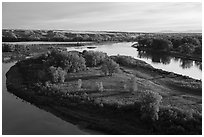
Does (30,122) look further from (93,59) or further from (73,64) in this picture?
(93,59)

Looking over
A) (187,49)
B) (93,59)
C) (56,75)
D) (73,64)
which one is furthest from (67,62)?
(187,49)

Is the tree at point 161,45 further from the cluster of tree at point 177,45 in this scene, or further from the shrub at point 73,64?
the shrub at point 73,64

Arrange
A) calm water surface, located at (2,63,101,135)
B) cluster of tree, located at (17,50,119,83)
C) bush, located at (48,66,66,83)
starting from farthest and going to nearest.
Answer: cluster of tree, located at (17,50,119,83) < bush, located at (48,66,66,83) < calm water surface, located at (2,63,101,135)

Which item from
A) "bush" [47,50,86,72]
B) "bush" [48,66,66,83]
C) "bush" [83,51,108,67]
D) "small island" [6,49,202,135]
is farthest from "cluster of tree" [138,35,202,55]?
"bush" [48,66,66,83]

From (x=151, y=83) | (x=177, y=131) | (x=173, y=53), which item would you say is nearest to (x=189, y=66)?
(x=173, y=53)

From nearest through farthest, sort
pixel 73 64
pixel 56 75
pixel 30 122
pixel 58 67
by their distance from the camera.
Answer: pixel 30 122 → pixel 56 75 → pixel 58 67 → pixel 73 64

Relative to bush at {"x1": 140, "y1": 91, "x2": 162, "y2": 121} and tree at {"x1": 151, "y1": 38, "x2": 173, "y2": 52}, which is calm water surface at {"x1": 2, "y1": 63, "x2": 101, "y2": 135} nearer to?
bush at {"x1": 140, "y1": 91, "x2": 162, "y2": 121}

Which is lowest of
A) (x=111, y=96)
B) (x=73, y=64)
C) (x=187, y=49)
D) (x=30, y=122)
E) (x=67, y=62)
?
(x=30, y=122)
